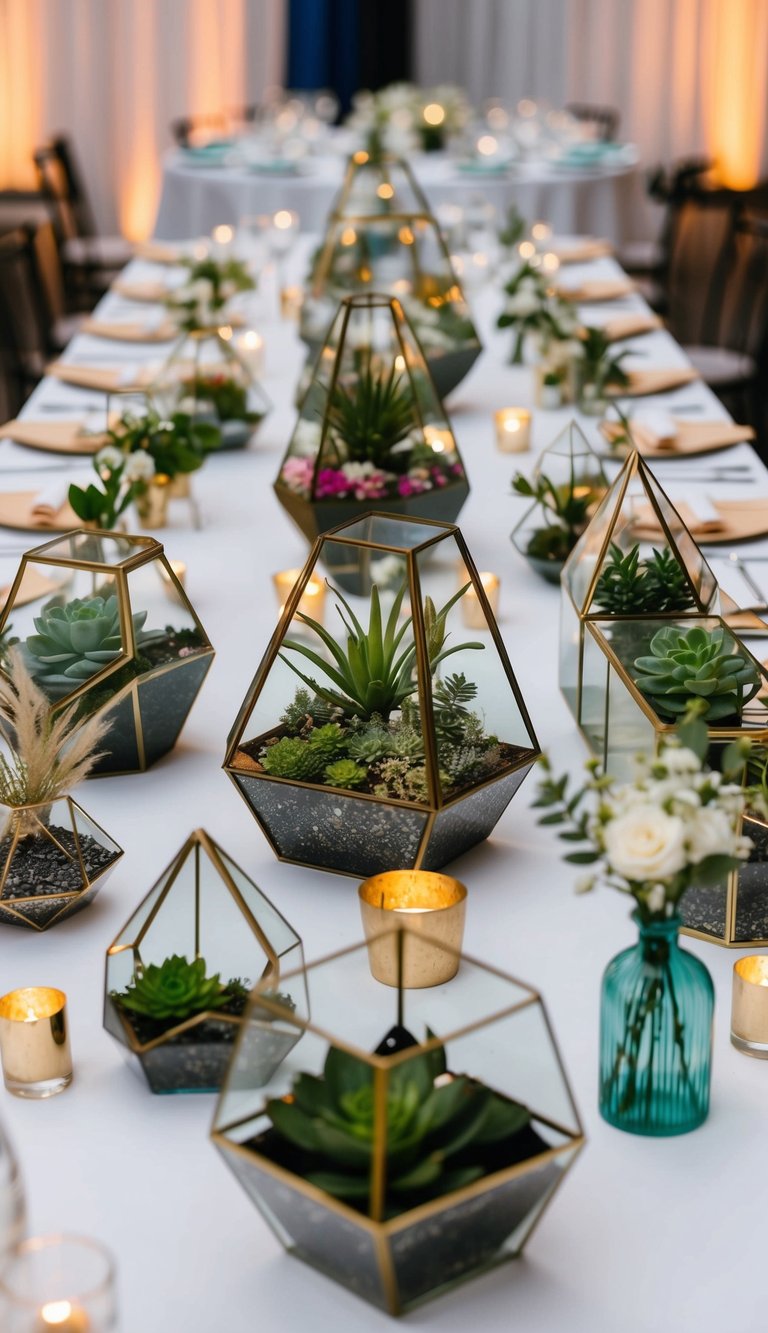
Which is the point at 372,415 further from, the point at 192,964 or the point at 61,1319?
the point at 61,1319

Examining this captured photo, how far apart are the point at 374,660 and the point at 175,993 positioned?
41 centimetres

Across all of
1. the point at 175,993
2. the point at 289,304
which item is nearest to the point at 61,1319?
the point at 175,993

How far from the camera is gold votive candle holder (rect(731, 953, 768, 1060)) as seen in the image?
1.16 m

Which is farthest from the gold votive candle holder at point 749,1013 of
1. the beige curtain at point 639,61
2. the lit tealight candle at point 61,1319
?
the beige curtain at point 639,61

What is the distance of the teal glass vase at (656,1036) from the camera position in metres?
1.04

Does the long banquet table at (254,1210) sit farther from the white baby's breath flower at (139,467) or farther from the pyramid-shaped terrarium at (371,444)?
the white baby's breath flower at (139,467)

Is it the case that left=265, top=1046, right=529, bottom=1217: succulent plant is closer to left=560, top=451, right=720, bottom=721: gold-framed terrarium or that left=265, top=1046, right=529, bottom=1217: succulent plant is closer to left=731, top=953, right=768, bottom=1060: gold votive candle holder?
left=731, top=953, right=768, bottom=1060: gold votive candle holder

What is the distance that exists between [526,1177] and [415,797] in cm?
47

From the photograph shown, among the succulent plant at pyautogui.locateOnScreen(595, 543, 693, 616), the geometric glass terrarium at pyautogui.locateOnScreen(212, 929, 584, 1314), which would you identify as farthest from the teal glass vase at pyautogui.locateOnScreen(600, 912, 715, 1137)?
the succulent plant at pyautogui.locateOnScreen(595, 543, 693, 616)

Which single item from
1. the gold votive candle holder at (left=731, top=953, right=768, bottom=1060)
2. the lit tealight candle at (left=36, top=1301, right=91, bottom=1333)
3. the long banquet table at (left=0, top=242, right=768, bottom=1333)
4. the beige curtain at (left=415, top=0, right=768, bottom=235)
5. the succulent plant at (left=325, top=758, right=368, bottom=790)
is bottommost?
the long banquet table at (left=0, top=242, right=768, bottom=1333)

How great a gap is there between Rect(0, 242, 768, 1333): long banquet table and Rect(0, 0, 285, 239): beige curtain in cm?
638

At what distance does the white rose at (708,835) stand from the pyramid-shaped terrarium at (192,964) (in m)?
0.34

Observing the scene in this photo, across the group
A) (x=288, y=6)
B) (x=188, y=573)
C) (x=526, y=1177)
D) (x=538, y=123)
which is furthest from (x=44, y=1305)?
(x=288, y=6)

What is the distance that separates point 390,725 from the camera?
1.40m
